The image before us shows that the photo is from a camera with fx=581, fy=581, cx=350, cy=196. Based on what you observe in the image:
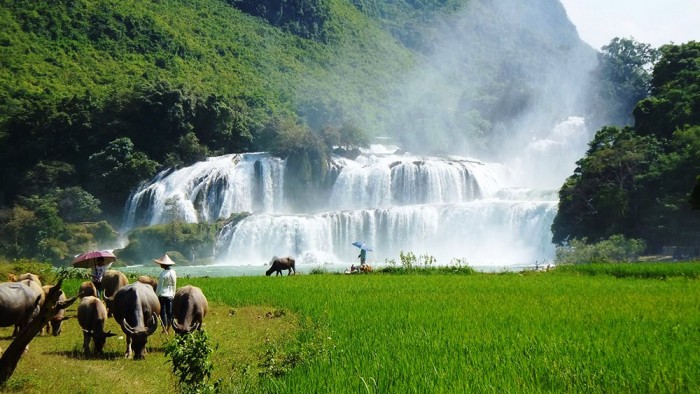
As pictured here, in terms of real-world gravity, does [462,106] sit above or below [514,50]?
below

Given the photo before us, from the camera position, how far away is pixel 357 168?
61.8 m

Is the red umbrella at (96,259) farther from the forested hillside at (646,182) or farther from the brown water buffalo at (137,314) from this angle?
the forested hillside at (646,182)

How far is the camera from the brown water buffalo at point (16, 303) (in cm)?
887

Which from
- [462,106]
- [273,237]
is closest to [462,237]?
[273,237]

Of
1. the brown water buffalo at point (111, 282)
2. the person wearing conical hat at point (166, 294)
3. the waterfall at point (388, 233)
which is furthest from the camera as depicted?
the waterfall at point (388, 233)

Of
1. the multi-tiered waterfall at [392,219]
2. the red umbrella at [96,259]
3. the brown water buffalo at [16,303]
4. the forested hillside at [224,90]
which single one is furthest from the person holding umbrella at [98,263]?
the forested hillside at [224,90]

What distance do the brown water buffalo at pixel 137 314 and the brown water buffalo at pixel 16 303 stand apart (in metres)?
1.26

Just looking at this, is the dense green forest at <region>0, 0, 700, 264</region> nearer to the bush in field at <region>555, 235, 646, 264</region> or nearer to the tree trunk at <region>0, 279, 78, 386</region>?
the bush in field at <region>555, 235, 646, 264</region>

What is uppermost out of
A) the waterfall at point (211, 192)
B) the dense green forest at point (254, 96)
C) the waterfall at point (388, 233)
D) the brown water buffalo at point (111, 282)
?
the dense green forest at point (254, 96)

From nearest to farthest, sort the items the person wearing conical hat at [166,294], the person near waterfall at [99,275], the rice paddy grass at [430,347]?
the rice paddy grass at [430,347], the person wearing conical hat at [166,294], the person near waterfall at [99,275]

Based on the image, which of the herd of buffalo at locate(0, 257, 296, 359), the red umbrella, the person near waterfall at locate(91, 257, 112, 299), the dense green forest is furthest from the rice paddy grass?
the dense green forest

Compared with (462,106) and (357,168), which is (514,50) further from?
(357,168)

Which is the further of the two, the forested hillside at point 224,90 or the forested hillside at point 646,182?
the forested hillside at point 224,90

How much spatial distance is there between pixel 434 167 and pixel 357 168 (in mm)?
8509
